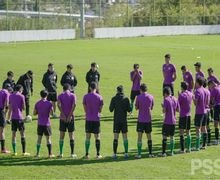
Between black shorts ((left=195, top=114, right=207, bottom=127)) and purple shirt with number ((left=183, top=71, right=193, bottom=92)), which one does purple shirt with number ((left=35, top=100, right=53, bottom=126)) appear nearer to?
black shorts ((left=195, top=114, right=207, bottom=127))

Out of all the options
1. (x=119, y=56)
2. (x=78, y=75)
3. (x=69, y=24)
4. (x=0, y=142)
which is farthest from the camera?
(x=69, y=24)

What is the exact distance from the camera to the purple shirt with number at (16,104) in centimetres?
1748

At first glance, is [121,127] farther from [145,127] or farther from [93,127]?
[93,127]

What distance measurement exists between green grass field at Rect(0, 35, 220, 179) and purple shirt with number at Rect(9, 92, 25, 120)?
121cm

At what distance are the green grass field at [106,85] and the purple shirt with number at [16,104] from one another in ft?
3.96

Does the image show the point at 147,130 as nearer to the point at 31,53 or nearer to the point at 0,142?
the point at 0,142

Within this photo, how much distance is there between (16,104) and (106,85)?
591 inches

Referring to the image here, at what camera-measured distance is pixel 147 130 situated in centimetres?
1689

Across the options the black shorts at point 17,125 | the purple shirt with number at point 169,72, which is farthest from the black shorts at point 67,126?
the purple shirt with number at point 169,72

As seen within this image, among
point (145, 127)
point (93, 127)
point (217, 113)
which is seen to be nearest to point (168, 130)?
point (145, 127)

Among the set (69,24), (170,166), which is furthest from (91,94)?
(69,24)

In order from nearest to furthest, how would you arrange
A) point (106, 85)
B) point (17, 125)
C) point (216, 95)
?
1. point (17, 125)
2. point (216, 95)
3. point (106, 85)

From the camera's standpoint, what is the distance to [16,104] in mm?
17547

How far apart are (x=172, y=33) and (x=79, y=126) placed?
58.4 m
